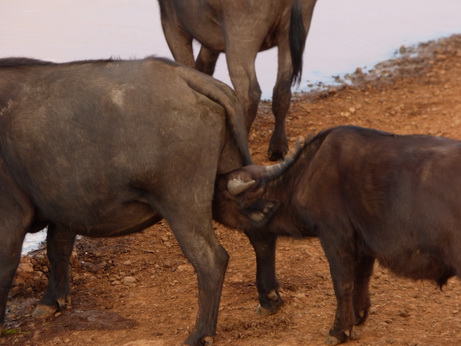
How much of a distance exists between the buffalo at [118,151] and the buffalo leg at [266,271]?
1.70 feet

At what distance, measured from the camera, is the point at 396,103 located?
476 inches

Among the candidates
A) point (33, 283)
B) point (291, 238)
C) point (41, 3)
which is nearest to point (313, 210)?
point (291, 238)

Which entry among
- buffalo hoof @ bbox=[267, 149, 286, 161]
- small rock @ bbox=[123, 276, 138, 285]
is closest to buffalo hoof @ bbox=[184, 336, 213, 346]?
small rock @ bbox=[123, 276, 138, 285]

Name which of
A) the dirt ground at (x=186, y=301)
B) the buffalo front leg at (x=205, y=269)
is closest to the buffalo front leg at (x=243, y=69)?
the dirt ground at (x=186, y=301)

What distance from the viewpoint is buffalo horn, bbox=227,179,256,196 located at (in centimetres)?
662

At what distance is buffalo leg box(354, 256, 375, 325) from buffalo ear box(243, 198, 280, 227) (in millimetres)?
666

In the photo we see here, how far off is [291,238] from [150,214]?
97 cm

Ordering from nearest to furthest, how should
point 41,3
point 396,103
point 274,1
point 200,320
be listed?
point 200,320 → point 274,1 → point 396,103 → point 41,3

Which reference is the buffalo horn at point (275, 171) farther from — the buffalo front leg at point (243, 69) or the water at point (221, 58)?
the water at point (221, 58)

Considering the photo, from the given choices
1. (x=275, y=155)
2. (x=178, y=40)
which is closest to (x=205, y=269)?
(x=178, y=40)

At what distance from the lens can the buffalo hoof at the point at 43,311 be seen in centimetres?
734

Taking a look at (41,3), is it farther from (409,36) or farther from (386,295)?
(386,295)

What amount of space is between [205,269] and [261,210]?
1.88 ft

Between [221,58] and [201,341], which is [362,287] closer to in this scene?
[201,341]
